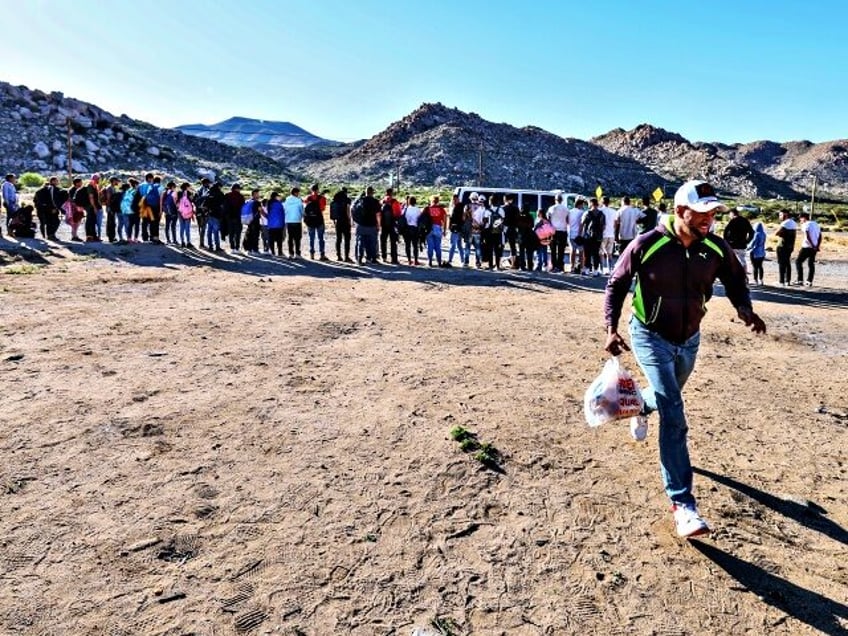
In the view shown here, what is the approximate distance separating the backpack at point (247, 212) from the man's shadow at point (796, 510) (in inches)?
516

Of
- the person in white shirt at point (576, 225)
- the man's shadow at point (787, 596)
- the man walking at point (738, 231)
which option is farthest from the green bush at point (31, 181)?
the man's shadow at point (787, 596)

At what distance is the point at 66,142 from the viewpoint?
166 feet

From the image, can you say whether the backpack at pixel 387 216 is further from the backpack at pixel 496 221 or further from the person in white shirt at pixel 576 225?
the person in white shirt at pixel 576 225

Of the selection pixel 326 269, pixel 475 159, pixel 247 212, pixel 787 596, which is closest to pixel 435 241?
pixel 326 269

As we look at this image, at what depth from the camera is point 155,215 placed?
16.5 meters

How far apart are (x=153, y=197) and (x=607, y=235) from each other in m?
10.8

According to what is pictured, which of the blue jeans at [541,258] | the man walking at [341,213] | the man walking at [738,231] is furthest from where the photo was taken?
the blue jeans at [541,258]

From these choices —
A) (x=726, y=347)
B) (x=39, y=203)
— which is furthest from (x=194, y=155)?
(x=726, y=347)

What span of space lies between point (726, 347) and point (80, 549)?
25.0 feet

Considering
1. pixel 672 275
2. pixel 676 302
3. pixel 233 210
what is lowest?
pixel 676 302

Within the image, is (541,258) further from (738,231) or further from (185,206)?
(185,206)

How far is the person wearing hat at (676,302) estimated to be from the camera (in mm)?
3836

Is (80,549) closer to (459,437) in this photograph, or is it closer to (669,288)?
(459,437)

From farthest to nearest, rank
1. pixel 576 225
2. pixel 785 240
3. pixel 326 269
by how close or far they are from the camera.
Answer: pixel 576 225
pixel 326 269
pixel 785 240
